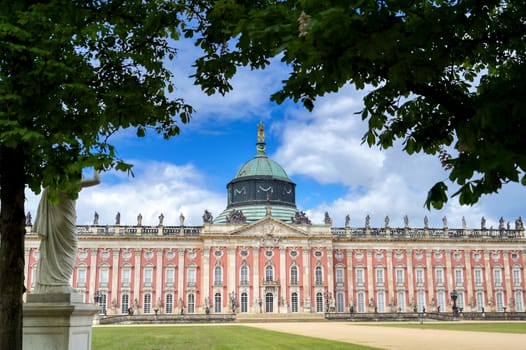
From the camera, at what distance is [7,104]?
7.48 meters

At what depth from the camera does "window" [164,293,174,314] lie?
71019mm

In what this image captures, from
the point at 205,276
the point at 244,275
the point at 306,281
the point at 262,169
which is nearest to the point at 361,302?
the point at 306,281

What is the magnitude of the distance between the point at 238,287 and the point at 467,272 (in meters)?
31.6

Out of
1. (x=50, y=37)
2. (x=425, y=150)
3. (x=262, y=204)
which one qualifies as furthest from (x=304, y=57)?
(x=262, y=204)

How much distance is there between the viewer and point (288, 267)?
72750 mm

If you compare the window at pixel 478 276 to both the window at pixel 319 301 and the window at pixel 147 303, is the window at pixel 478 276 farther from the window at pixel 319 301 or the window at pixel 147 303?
the window at pixel 147 303

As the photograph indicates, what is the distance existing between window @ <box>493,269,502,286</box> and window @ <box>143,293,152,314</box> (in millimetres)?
46587

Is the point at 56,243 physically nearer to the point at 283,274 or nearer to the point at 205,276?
the point at 205,276

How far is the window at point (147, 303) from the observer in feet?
233

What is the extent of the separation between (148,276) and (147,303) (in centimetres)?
341

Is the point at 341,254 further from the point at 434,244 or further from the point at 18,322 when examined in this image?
the point at 18,322

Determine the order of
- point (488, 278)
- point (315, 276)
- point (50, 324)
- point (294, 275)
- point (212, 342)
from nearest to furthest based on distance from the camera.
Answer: point (50, 324) → point (212, 342) → point (294, 275) → point (315, 276) → point (488, 278)

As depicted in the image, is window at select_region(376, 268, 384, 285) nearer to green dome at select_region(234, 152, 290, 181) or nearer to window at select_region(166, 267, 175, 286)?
green dome at select_region(234, 152, 290, 181)

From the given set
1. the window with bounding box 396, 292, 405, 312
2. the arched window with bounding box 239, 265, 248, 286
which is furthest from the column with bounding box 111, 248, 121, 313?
the window with bounding box 396, 292, 405, 312
